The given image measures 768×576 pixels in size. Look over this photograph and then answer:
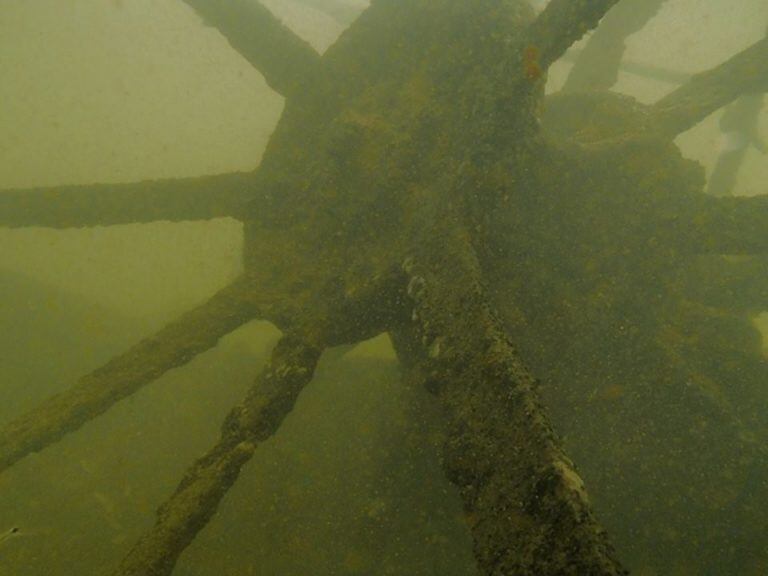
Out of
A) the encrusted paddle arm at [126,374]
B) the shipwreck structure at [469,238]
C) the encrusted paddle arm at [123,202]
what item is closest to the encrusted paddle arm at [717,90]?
the shipwreck structure at [469,238]

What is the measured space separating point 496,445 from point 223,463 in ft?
5.40

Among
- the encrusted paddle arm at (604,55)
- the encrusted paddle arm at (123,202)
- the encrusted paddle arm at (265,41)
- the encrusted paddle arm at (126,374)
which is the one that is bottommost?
the encrusted paddle arm at (126,374)

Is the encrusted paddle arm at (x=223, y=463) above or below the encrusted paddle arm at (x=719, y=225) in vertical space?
below

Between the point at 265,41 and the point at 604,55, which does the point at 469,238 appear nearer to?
the point at 265,41

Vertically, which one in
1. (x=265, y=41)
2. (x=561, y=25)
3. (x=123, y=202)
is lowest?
(x=561, y=25)

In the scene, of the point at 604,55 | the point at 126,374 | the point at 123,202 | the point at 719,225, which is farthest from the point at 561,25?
the point at 604,55

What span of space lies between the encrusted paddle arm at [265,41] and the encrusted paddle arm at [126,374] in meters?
2.53

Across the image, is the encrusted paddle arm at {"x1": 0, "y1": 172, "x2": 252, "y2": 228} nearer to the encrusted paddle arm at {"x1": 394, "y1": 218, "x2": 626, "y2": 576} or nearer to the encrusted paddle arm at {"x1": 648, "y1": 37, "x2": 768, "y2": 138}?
the encrusted paddle arm at {"x1": 394, "y1": 218, "x2": 626, "y2": 576}

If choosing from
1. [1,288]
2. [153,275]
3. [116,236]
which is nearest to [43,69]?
[116,236]

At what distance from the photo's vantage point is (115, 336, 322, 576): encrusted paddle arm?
8.27 feet

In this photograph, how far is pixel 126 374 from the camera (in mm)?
3824

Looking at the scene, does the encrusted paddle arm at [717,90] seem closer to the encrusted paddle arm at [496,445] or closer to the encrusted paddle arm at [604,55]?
the encrusted paddle arm at [604,55]

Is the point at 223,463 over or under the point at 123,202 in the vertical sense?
under

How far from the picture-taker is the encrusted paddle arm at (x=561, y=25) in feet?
10.7
